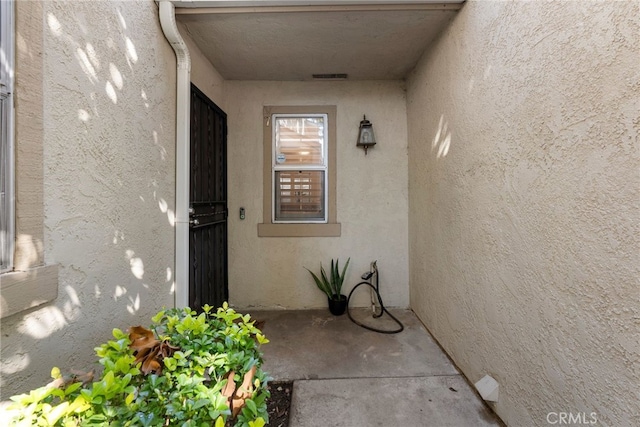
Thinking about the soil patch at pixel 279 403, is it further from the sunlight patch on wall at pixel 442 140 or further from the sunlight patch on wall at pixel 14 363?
the sunlight patch on wall at pixel 442 140

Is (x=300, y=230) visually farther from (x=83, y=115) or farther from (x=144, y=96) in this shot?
(x=83, y=115)

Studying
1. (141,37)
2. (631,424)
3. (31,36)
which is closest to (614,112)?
(631,424)

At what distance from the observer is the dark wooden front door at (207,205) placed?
7.26ft

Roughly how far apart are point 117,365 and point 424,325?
102 inches

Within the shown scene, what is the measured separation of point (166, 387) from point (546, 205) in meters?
1.68

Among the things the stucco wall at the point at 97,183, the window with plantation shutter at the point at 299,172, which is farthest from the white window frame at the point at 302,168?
the stucco wall at the point at 97,183

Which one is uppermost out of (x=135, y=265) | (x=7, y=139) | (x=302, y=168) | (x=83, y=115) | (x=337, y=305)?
(x=302, y=168)

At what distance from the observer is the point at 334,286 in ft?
9.66

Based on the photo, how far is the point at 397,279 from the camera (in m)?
3.06

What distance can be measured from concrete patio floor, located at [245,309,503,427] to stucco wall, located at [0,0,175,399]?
3.72 ft

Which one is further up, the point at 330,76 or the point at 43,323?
the point at 330,76

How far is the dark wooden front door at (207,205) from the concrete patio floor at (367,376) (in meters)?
0.74

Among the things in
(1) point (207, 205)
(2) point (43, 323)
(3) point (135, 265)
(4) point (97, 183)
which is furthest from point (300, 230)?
(2) point (43, 323)

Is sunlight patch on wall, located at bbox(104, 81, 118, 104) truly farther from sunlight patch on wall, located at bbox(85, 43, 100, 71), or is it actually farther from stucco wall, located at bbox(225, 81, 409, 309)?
stucco wall, located at bbox(225, 81, 409, 309)
